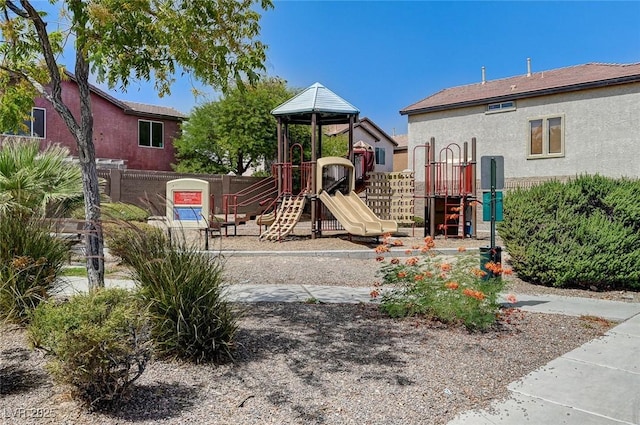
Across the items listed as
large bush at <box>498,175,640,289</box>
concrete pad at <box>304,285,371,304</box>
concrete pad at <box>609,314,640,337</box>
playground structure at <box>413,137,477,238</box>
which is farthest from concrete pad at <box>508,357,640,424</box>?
playground structure at <box>413,137,477,238</box>

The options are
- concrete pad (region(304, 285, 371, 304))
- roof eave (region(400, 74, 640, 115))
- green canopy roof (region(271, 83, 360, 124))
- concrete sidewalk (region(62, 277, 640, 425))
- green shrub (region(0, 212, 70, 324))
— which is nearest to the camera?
concrete sidewalk (region(62, 277, 640, 425))

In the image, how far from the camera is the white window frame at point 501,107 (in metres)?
21.9

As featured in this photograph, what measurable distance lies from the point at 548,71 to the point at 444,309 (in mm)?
21011

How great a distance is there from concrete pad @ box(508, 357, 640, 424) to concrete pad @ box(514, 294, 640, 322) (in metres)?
Result: 2.34

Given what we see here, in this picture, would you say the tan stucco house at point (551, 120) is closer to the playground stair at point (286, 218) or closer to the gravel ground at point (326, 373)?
the playground stair at point (286, 218)

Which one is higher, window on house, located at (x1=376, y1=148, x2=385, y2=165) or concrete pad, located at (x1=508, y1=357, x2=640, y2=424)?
window on house, located at (x1=376, y1=148, x2=385, y2=165)

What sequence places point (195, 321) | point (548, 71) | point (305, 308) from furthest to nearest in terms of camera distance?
point (548, 71), point (305, 308), point (195, 321)

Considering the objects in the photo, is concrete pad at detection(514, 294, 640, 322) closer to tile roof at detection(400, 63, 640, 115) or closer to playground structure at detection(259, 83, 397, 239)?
playground structure at detection(259, 83, 397, 239)

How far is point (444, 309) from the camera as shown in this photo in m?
5.81

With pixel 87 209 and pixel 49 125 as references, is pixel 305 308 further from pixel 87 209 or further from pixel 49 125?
pixel 49 125

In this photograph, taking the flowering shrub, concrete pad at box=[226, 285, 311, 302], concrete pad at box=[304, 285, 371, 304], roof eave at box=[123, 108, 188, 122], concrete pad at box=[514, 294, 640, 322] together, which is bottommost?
concrete pad at box=[514, 294, 640, 322]

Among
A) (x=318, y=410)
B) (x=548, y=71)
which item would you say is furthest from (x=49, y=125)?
(x=318, y=410)

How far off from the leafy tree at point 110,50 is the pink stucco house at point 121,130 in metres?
20.5

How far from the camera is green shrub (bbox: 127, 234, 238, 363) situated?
432cm
